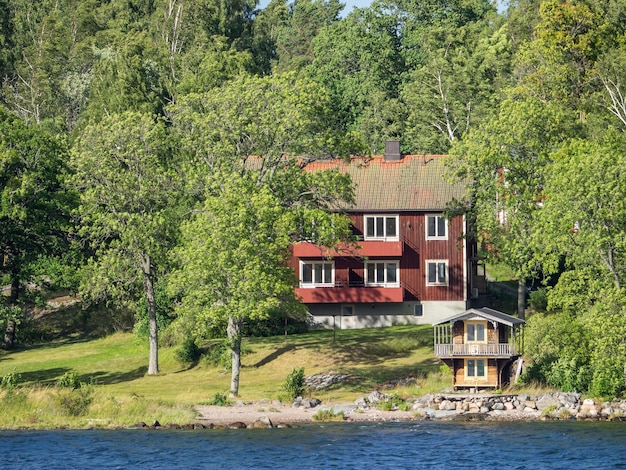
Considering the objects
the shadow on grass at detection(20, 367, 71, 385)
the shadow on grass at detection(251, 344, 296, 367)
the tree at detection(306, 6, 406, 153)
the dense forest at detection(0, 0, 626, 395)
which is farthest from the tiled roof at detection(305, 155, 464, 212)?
the tree at detection(306, 6, 406, 153)

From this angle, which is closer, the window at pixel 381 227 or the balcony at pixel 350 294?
the balcony at pixel 350 294

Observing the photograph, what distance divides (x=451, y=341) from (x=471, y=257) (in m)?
21.2

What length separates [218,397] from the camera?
68.1 m

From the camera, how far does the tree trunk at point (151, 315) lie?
254 feet

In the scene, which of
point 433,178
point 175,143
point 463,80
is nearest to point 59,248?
point 175,143

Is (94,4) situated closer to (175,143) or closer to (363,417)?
(175,143)

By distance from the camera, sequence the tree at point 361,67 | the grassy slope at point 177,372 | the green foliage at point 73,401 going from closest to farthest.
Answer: the grassy slope at point 177,372, the green foliage at point 73,401, the tree at point 361,67

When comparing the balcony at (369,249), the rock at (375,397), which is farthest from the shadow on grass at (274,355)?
the rock at (375,397)

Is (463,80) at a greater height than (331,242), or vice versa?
(463,80)

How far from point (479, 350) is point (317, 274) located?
22.2 m

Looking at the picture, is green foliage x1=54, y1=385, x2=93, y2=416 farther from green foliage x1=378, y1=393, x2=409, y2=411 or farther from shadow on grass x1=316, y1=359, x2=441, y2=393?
green foliage x1=378, y1=393, x2=409, y2=411

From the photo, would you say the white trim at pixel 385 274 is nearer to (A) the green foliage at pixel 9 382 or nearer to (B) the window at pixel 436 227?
(B) the window at pixel 436 227

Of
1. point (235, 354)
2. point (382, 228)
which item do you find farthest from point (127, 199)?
point (382, 228)

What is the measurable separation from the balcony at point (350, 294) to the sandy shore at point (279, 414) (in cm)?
2076
